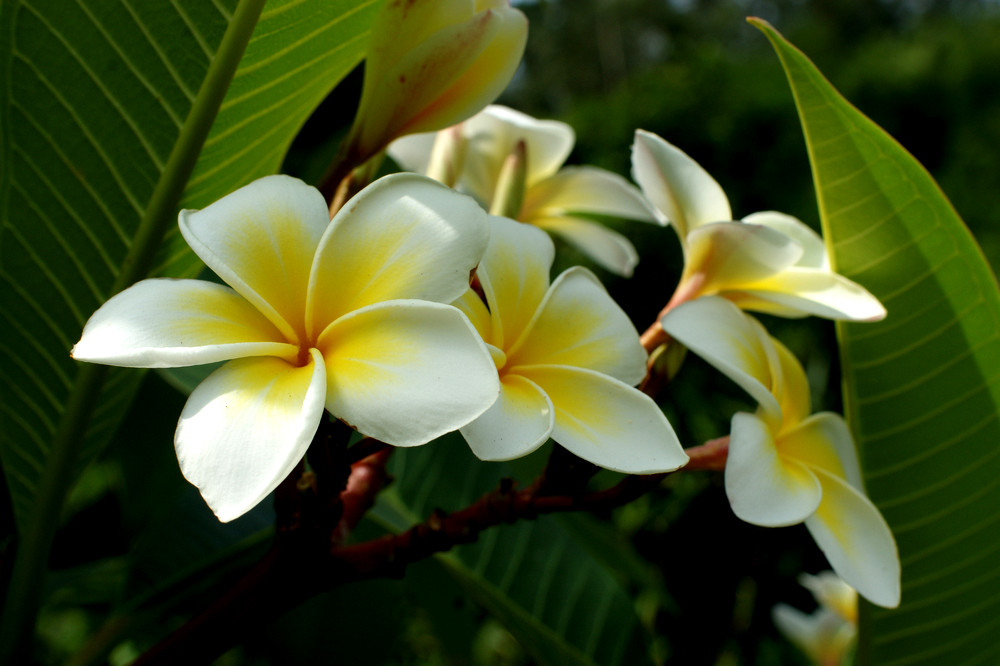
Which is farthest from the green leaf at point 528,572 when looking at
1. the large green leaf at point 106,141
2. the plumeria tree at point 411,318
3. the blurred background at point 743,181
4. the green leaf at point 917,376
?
the blurred background at point 743,181

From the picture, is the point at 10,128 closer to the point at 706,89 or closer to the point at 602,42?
the point at 706,89

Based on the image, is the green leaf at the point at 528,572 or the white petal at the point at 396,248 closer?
the white petal at the point at 396,248

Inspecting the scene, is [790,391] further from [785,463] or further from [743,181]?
[743,181]

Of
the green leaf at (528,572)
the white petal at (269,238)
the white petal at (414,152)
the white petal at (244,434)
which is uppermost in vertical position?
the white petal at (269,238)

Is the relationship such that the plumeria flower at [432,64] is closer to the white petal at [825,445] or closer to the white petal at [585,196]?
the white petal at [585,196]

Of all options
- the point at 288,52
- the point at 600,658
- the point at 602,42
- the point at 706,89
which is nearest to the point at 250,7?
the point at 288,52

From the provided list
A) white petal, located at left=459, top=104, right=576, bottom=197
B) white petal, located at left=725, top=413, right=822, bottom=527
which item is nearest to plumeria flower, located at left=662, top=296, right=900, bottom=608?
white petal, located at left=725, top=413, right=822, bottom=527

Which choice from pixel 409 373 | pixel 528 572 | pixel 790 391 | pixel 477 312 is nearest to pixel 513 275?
pixel 477 312
